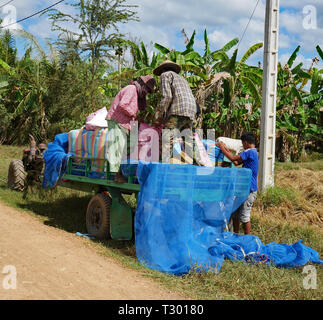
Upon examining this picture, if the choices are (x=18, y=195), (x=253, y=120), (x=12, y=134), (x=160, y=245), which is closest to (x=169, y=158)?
(x=160, y=245)

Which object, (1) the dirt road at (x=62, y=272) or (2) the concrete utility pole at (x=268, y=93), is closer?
(1) the dirt road at (x=62, y=272)

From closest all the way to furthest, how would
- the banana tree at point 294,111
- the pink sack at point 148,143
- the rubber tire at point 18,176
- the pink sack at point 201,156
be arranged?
the pink sack at point 201,156
the pink sack at point 148,143
the rubber tire at point 18,176
the banana tree at point 294,111

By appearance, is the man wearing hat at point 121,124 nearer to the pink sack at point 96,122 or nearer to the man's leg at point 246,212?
the pink sack at point 96,122

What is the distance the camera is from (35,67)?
18250 mm

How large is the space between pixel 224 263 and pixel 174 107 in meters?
2.41

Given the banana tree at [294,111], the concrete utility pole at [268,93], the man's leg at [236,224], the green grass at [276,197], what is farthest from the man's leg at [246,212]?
the banana tree at [294,111]

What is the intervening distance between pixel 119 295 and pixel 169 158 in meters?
2.42

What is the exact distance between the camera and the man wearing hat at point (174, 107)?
6.11 m

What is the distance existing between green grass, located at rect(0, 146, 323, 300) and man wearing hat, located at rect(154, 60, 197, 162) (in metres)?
1.75

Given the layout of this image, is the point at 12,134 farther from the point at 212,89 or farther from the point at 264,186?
the point at 264,186

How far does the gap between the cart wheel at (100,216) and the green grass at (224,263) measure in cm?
22

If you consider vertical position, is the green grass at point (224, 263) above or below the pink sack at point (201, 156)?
below

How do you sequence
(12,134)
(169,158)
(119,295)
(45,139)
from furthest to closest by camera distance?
(12,134) → (45,139) → (169,158) → (119,295)

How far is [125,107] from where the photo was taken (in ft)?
20.5
